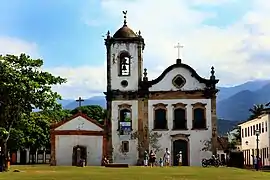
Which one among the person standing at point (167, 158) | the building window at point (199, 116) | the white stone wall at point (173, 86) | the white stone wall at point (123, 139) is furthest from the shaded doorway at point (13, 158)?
the building window at point (199, 116)

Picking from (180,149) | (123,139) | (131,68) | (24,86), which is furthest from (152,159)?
(24,86)

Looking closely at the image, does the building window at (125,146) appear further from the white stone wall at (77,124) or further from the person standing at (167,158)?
the person standing at (167,158)

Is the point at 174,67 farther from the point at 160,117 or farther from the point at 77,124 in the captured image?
the point at 77,124

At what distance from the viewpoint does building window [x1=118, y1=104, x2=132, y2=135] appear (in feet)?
189

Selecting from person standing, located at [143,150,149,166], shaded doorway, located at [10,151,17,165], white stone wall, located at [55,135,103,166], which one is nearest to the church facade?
person standing, located at [143,150,149,166]

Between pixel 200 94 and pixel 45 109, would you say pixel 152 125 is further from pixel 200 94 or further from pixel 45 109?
pixel 45 109

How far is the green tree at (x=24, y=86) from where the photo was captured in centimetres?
3931

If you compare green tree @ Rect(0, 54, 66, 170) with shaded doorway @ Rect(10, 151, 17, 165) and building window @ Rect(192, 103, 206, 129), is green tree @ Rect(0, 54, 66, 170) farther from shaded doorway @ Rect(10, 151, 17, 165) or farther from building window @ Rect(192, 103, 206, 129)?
shaded doorway @ Rect(10, 151, 17, 165)

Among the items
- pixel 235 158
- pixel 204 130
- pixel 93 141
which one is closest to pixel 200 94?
pixel 204 130

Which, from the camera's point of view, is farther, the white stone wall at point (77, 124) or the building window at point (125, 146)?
the building window at point (125, 146)

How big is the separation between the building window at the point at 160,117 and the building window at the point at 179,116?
0.91 m

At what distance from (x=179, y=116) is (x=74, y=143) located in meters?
10.6

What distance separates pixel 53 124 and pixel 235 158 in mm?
17508

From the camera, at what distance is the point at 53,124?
2213 inches
